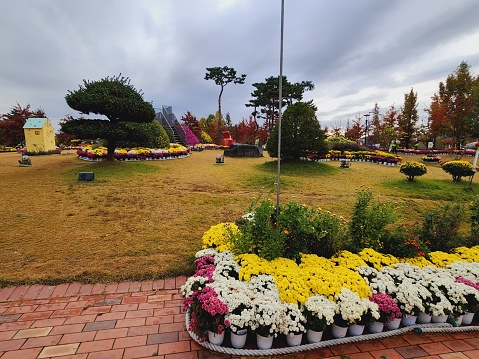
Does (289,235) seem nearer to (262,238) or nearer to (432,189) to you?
(262,238)

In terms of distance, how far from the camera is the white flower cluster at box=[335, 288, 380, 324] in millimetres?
2156

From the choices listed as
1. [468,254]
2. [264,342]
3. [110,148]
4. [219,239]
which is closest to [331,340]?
[264,342]

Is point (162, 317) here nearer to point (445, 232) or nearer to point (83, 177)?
point (445, 232)

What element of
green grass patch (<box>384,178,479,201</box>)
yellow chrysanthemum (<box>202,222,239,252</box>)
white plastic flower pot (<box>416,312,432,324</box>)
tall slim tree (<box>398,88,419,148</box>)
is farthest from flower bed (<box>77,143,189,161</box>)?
tall slim tree (<box>398,88,419,148</box>)

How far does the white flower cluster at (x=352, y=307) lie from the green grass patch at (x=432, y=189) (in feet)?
18.8

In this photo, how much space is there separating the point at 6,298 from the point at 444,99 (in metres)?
38.2

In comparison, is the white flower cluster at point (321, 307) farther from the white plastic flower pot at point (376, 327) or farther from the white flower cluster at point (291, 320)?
the white plastic flower pot at point (376, 327)

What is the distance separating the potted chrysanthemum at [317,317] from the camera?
211 cm

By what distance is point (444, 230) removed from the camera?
3762mm

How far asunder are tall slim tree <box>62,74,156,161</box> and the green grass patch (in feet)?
31.7

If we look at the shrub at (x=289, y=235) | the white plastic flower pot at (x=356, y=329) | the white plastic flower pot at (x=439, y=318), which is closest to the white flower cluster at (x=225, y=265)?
the shrub at (x=289, y=235)

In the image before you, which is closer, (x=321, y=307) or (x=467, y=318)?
(x=321, y=307)

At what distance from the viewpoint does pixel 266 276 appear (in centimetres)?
259

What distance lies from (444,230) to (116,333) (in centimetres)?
454
